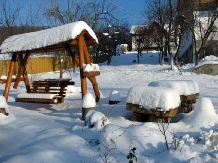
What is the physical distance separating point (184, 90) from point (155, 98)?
142 cm

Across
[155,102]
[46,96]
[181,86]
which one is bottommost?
[46,96]

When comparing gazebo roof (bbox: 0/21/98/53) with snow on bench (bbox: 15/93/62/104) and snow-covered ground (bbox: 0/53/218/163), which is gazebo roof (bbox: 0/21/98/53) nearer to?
snow on bench (bbox: 15/93/62/104)

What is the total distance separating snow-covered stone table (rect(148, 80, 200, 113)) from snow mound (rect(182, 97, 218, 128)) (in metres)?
0.90

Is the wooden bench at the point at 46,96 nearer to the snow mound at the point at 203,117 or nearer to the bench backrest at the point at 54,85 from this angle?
the bench backrest at the point at 54,85

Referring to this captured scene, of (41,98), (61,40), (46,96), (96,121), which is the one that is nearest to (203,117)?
(96,121)

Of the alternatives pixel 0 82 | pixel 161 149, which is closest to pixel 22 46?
pixel 161 149

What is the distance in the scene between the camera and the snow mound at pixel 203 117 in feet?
15.0

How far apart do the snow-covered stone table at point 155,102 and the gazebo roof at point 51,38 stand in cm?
218

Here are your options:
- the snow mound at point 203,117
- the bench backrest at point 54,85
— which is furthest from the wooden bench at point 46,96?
the snow mound at point 203,117

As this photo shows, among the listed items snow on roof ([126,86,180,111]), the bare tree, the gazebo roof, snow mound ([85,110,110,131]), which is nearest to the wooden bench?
the gazebo roof

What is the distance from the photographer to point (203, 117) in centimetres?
469

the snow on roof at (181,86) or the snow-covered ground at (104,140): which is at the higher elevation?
the snow on roof at (181,86)

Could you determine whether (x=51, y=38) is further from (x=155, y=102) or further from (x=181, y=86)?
(x=181, y=86)

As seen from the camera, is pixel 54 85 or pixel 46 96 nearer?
pixel 46 96
